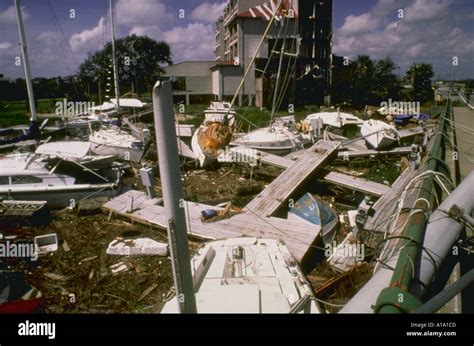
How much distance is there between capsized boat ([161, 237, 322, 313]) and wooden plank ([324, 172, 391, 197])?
4772 mm

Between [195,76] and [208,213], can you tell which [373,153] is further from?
[195,76]

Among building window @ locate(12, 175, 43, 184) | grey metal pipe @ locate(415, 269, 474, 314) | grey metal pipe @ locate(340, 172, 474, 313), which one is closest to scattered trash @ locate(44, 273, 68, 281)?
building window @ locate(12, 175, 43, 184)

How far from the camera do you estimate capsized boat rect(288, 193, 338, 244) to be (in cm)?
714

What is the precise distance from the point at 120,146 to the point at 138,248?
8496 mm

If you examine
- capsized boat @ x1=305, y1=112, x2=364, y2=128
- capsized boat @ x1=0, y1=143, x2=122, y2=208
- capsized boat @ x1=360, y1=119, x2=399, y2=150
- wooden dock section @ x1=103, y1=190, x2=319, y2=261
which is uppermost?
capsized boat @ x1=305, y1=112, x2=364, y2=128

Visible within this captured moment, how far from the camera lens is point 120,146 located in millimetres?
14289

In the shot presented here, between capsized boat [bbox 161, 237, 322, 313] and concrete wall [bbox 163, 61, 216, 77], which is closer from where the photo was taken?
capsized boat [bbox 161, 237, 322, 313]

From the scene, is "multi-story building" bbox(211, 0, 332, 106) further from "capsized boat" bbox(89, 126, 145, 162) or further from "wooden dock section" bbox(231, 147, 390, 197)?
"wooden dock section" bbox(231, 147, 390, 197)

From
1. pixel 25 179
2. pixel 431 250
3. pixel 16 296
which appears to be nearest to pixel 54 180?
pixel 25 179

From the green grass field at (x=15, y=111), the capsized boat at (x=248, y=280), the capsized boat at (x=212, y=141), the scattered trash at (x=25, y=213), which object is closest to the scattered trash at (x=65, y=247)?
the scattered trash at (x=25, y=213)

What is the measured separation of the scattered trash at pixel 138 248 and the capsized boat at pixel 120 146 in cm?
763
